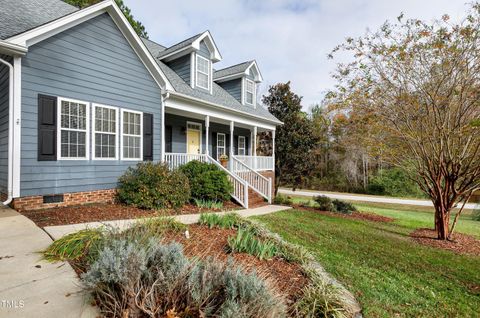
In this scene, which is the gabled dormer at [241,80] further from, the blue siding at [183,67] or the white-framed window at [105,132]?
the white-framed window at [105,132]

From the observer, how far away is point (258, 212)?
28.9ft

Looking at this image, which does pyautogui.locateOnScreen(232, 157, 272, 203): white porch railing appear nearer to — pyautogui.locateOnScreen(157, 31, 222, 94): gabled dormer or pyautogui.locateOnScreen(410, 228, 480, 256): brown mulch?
pyautogui.locateOnScreen(157, 31, 222, 94): gabled dormer

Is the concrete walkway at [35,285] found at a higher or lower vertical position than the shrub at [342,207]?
higher

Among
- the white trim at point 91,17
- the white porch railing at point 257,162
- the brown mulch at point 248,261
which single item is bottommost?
the brown mulch at point 248,261

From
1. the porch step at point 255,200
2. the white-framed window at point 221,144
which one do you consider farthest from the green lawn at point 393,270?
the white-framed window at point 221,144

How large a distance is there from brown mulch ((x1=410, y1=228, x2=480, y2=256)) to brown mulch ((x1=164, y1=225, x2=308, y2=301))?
555 centimetres

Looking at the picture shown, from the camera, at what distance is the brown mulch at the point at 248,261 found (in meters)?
3.20

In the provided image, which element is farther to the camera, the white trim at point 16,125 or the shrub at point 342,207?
the shrub at point 342,207

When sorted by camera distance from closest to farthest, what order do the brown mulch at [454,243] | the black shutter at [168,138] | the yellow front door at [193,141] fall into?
the brown mulch at [454,243]
the black shutter at [168,138]
the yellow front door at [193,141]

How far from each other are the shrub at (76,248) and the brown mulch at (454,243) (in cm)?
800

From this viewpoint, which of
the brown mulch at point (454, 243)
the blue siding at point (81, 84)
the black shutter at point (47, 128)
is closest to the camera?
the blue siding at point (81, 84)

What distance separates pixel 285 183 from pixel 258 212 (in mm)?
10609

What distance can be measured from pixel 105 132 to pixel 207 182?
363 cm

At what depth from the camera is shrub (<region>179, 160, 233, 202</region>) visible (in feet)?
29.3
